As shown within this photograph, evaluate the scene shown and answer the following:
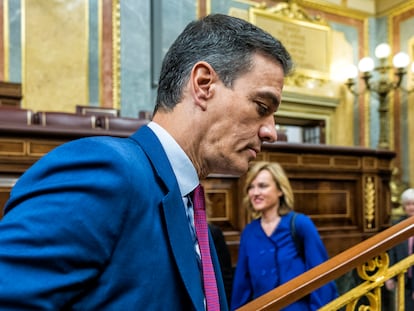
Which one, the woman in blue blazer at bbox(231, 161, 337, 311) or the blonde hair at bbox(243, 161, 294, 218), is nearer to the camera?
the woman in blue blazer at bbox(231, 161, 337, 311)

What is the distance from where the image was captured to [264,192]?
2.58 m

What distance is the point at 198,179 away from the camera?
818 millimetres

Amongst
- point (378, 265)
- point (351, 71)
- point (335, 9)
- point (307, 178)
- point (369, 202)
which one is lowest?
point (369, 202)

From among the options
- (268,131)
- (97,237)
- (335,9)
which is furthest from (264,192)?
(335,9)

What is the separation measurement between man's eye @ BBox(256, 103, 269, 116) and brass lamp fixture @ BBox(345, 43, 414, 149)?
8833 mm

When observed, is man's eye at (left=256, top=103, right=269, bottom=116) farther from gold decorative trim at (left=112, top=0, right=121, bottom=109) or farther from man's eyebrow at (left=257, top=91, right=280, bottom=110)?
gold decorative trim at (left=112, top=0, right=121, bottom=109)

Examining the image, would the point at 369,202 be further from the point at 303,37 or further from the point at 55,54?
the point at 303,37

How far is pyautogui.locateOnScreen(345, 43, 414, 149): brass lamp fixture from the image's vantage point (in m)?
8.98

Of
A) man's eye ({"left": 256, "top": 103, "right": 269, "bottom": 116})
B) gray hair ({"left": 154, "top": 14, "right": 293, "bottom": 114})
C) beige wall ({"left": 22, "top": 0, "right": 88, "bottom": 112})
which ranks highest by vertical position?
beige wall ({"left": 22, "top": 0, "right": 88, "bottom": 112})

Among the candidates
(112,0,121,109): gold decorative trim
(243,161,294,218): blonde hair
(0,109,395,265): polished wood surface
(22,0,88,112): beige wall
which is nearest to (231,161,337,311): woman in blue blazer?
(243,161,294,218): blonde hair

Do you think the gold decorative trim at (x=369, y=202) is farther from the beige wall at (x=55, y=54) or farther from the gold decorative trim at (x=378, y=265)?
the beige wall at (x=55, y=54)

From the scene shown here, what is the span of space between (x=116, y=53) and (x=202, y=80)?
22.7 feet

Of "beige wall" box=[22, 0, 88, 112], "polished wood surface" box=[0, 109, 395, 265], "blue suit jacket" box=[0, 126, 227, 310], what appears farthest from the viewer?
"beige wall" box=[22, 0, 88, 112]

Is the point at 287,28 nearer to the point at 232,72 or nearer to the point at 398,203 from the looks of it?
the point at 398,203
